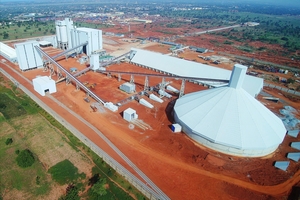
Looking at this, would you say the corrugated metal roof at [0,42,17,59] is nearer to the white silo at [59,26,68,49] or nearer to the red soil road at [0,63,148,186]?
the white silo at [59,26,68,49]

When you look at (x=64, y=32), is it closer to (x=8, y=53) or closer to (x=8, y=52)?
(x=8, y=52)

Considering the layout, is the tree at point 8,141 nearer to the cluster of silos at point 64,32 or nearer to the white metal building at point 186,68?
the white metal building at point 186,68

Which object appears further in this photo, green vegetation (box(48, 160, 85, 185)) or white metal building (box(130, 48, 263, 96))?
white metal building (box(130, 48, 263, 96))

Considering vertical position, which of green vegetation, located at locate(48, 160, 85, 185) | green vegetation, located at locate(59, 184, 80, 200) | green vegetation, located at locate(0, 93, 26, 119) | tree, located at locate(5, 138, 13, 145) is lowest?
green vegetation, located at locate(0, 93, 26, 119)

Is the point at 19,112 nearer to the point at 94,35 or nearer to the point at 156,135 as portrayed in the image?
the point at 156,135

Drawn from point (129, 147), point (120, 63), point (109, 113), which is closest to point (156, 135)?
point (129, 147)

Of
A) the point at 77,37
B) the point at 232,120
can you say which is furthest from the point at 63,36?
the point at 232,120

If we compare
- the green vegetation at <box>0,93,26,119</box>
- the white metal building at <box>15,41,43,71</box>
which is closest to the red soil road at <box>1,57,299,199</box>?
the green vegetation at <box>0,93,26,119</box>
